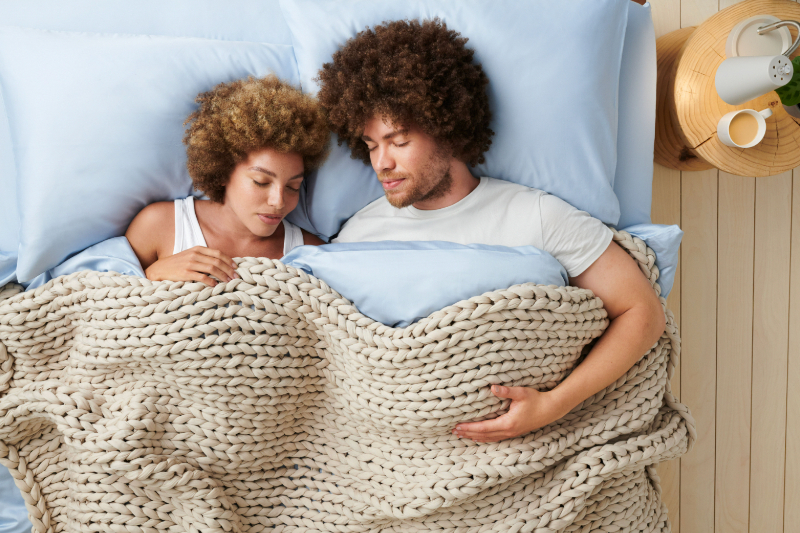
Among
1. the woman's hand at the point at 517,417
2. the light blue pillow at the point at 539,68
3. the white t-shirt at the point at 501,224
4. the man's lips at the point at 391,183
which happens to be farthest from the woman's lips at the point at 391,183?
the woman's hand at the point at 517,417

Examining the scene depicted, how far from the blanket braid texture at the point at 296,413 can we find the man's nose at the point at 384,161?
0.29m

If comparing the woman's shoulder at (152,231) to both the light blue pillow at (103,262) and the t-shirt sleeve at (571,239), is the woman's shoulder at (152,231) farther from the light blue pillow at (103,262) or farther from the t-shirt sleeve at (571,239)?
the t-shirt sleeve at (571,239)

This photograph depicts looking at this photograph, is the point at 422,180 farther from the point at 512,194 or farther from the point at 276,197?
the point at 276,197

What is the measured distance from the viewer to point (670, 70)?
4.06ft

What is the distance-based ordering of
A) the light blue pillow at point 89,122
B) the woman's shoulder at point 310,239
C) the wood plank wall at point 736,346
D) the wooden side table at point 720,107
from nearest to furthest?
the light blue pillow at point 89,122, the wooden side table at point 720,107, the woman's shoulder at point 310,239, the wood plank wall at point 736,346

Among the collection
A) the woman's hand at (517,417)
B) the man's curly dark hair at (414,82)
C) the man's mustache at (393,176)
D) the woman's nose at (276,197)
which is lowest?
the woman's hand at (517,417)

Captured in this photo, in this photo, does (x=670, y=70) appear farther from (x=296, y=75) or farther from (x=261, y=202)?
(x=261, y=202)

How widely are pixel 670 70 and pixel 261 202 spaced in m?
1.07

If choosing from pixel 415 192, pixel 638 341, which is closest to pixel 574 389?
pixel 638 341

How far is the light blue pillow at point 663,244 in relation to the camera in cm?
110

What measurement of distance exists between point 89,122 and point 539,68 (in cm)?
95

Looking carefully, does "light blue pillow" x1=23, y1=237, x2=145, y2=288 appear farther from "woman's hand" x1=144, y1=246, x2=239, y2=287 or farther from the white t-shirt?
the white t-shirt

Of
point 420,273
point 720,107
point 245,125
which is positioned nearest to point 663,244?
point 720,107

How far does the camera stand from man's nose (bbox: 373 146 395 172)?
1.04 metres
